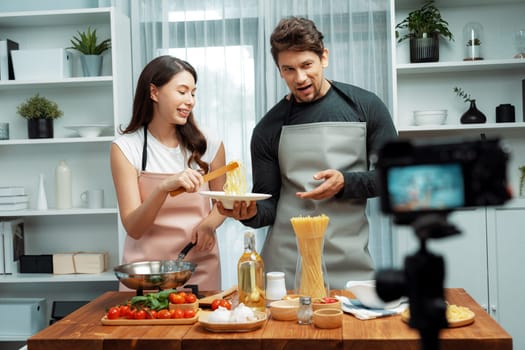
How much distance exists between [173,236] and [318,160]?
0.66 meters

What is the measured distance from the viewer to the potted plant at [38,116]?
3953 mm

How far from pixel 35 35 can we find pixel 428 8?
98.8 inches

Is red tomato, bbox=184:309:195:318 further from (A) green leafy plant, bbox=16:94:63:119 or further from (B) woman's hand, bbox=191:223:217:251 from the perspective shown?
(A) green leafy plant, bbox=16:94:63:119

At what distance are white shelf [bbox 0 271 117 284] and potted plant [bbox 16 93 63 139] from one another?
2.82 ft

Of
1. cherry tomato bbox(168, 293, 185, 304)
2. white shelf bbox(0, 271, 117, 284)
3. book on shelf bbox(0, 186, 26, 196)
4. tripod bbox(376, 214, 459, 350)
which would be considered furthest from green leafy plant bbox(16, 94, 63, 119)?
tripod bbox(376, 214, 459, 350)

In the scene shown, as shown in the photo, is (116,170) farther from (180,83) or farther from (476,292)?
(476,292)

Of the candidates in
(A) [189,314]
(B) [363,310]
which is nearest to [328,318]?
(B) [363,310]

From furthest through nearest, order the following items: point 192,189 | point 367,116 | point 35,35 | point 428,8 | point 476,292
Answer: point 35,35
point 428,8
point 476,292
point 367,116
point 192,189

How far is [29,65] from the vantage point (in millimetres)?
3900

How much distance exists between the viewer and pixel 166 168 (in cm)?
262

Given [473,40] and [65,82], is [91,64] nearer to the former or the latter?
[65,82]

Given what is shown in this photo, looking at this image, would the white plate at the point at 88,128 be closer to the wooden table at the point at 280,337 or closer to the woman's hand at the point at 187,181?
the woman's hand at the point at 187,181

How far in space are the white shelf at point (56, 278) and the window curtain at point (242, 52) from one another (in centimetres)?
73

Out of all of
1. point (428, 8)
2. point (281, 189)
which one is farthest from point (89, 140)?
point (428, 8)
